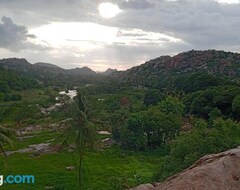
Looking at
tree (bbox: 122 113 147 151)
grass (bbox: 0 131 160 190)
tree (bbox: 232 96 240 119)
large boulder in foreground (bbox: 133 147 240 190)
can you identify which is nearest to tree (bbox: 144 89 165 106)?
tree (bbox: 232 96 240 119)

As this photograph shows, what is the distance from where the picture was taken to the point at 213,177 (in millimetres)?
15492

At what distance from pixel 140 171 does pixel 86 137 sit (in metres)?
25.0

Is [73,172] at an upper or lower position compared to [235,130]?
lower

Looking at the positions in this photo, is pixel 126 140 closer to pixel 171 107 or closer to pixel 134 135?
pixel 134 135

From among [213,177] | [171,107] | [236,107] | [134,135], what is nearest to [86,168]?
[134,135]

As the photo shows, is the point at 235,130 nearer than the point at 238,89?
Yes

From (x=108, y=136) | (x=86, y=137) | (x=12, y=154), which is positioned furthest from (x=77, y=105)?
Result: (x=108, y=136)

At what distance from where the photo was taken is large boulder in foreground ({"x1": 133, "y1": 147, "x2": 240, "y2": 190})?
1518 centimetres

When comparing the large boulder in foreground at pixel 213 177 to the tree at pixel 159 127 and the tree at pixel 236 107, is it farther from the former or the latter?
the tree at pixel 236 107

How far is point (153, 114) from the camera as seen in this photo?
9325cm

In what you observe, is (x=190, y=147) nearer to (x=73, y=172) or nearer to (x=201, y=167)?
(x=201, y=167)

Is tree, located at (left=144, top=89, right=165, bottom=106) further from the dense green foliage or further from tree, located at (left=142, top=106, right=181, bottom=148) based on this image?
tree, located at (left=142, top=106, right=181, bottom=148)

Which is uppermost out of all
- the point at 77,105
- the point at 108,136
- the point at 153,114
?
the point at 77,105

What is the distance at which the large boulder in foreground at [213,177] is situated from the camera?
1518cm
